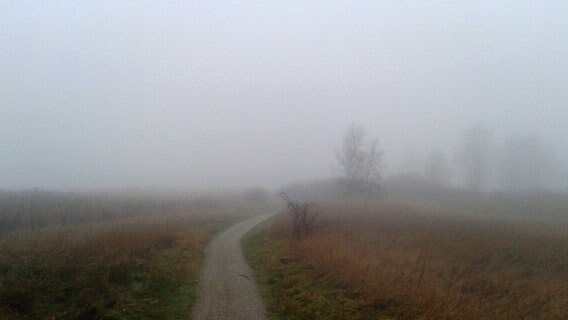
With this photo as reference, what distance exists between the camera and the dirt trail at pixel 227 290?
334 inches

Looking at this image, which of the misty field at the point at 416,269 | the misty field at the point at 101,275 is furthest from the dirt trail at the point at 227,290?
the misty field at the point at 416,269

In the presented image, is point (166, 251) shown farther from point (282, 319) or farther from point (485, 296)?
point (485, 296)

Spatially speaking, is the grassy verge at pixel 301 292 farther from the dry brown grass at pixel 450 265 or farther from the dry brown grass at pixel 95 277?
the dry brown grass at pixel 95 277

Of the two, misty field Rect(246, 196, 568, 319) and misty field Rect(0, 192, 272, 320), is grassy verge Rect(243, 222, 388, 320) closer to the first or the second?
misty field Rect(246, 196, 568, 319)

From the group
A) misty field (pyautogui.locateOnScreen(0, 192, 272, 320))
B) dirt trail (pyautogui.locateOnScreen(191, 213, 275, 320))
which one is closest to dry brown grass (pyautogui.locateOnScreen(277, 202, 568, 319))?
dirt trail (pyautogui.locateOnScreen(191, 213, 275, 320))

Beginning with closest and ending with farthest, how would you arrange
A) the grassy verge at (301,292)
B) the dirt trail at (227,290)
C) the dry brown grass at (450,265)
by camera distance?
1. the grassy verge at (301,292)
2. the dirt trail at (227,290)
3. the dry brown grass at (450,265)

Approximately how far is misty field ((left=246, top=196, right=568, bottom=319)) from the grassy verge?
31 mm

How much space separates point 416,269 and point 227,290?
749 cm

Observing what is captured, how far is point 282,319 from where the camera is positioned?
8.25m

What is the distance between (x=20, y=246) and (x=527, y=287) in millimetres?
19227

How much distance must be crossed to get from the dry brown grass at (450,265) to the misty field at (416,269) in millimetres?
35

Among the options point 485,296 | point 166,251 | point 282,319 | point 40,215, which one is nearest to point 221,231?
point 166,251

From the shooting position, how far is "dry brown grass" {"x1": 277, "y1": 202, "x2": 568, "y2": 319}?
863cm

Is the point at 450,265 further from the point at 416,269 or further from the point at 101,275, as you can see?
the point at 101,275
